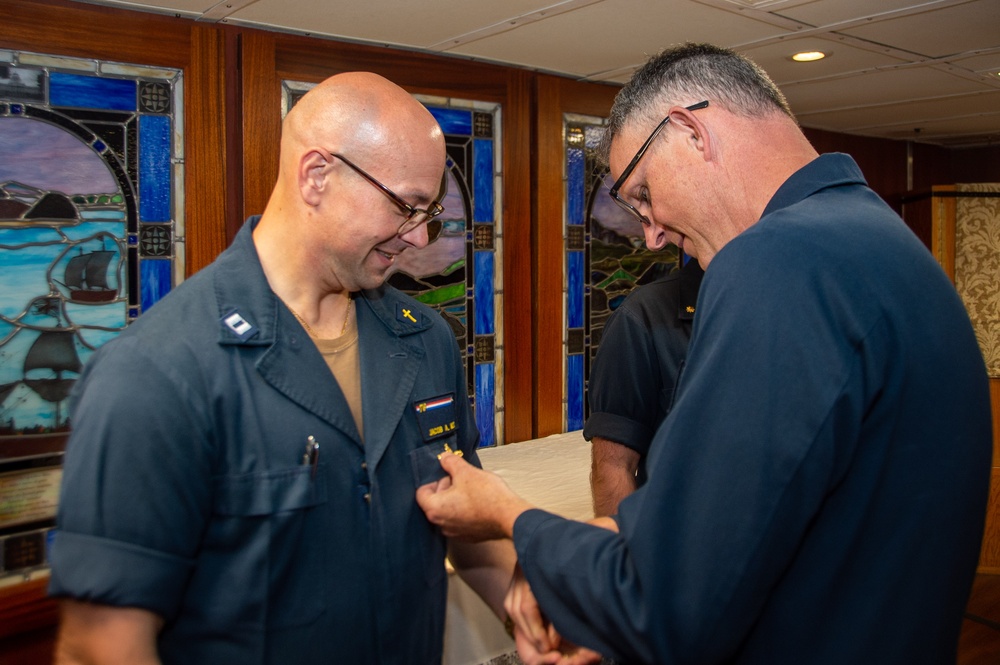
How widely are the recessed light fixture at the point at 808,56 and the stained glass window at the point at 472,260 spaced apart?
1295mm

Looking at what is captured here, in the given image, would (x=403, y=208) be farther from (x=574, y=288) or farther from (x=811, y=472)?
(x=574, y=288)

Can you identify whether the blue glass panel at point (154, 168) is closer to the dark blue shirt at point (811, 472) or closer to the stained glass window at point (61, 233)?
the stained glass window at point (61, 233)

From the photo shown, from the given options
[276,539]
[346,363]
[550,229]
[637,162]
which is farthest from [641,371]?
[550,229]

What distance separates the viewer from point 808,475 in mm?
937

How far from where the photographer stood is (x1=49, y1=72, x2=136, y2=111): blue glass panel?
257 cm

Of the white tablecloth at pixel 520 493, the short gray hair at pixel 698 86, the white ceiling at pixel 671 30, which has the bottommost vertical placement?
the white tablecloth at pixel 520 493

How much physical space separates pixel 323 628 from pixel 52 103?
81.1 inches

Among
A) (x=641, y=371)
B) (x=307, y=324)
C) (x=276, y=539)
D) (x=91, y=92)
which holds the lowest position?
(x=276, y=539)

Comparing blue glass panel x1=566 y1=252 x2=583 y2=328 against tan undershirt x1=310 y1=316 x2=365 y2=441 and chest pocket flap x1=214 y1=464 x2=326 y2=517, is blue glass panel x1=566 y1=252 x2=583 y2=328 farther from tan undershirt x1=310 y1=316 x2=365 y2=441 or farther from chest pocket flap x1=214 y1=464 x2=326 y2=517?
chest pocket flap x1=214 y1=464 x2=326 y2=517

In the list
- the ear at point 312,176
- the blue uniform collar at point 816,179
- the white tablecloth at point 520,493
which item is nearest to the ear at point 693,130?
the blue uniform collar at point 816,179

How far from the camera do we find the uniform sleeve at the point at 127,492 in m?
1.10

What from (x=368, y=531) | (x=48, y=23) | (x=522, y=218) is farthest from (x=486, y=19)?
(x=368, y=531)

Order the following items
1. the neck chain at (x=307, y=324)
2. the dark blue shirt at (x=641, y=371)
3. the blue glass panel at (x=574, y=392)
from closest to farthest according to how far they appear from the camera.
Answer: the neck chain at (x=307, y=324), the dark blue shirt at (x=641, y=371), the blue glass panel at (x=574, y=392)

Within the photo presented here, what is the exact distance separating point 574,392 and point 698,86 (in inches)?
109
